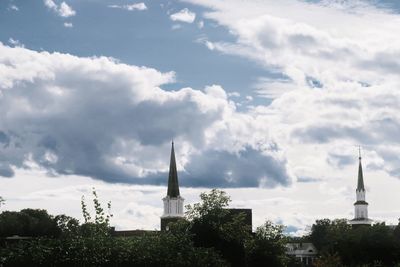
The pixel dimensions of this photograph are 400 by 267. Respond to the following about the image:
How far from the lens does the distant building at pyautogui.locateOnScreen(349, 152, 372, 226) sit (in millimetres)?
172875

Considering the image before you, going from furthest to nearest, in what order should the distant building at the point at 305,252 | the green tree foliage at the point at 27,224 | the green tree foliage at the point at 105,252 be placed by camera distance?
the distant building at the point at 305,252, the green tree foliage at the point at 27,224, the green tree foliage at the point at 105,252

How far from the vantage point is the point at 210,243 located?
250ft

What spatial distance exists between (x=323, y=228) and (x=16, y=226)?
2732 inches

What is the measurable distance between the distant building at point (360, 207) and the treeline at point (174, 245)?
3044 inches

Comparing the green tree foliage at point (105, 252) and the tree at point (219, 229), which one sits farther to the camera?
the tree at point (219, 229)

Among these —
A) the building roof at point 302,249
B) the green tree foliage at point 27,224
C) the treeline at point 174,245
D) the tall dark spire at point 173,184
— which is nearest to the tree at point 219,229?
the treeline at point 174,245

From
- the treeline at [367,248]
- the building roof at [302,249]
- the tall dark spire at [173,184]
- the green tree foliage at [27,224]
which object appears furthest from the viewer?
the building roof at [302,249]

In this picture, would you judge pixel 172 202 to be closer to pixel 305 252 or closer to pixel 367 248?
pixel 305 252

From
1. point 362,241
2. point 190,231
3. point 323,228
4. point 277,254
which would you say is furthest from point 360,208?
point 190,231

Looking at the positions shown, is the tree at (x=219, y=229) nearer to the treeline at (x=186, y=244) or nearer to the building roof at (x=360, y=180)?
the treeline at (x=186, y=244)

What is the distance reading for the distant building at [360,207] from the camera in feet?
567

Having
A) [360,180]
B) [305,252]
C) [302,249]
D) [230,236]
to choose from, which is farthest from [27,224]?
[360,180]

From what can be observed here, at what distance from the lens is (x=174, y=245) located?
67.2m

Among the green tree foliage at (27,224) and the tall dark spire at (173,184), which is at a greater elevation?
the tall dark spire at (173,184)
